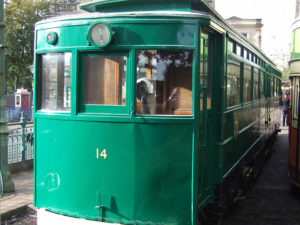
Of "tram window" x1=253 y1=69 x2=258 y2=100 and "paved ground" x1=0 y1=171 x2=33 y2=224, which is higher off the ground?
"tram window" x1=253 y1=69 x2=258 y2=100

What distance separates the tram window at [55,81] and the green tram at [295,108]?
4.58 meters

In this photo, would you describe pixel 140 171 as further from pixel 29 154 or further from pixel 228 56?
pixel 29 154

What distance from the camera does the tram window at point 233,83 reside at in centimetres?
525

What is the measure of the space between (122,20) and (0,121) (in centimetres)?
417

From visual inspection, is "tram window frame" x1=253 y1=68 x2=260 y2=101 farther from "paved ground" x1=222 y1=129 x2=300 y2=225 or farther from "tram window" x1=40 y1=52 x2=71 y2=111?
"tram window" x1=40 y1=52 x2=71 y2=111

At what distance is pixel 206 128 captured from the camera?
445cm

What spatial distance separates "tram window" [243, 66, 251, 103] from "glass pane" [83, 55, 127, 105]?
335 centimetres

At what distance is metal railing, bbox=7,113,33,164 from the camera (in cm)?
855

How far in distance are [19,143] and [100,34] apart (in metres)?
5.68

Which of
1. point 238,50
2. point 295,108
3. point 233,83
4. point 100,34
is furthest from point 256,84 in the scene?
point 100,34

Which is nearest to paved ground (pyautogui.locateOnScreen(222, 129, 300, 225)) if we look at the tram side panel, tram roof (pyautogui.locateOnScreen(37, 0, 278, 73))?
the tram side panel

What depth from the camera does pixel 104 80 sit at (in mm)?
3994

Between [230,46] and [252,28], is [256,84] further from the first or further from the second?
[252,28]

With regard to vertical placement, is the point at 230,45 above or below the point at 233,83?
above
